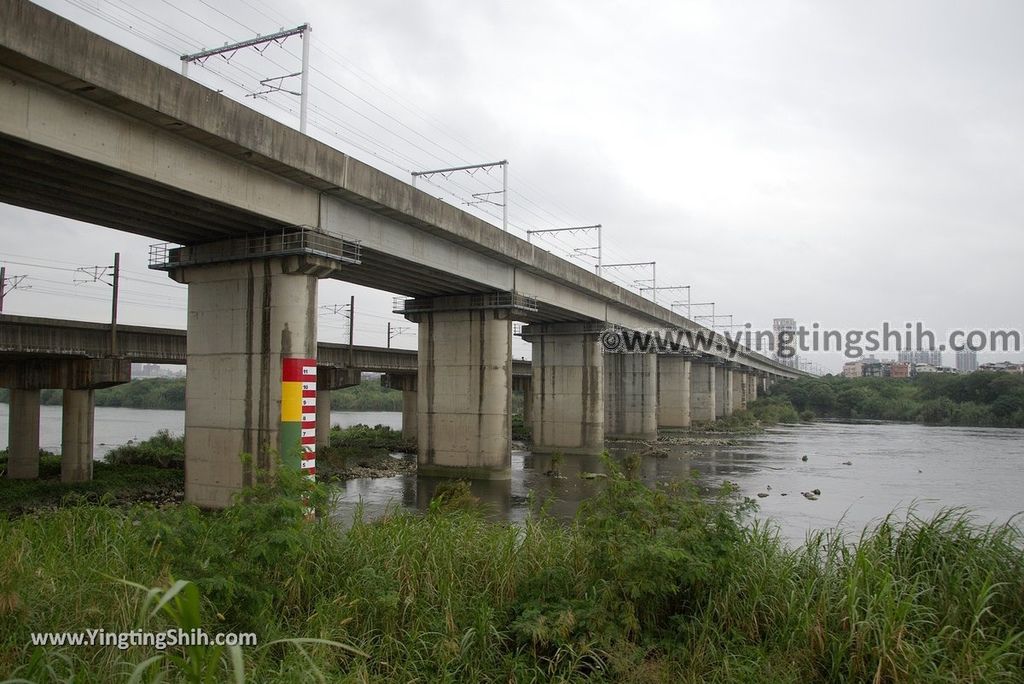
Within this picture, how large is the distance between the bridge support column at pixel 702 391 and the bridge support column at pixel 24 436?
6496cm

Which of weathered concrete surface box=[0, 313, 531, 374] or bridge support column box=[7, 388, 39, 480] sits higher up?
weathered concrete surface box=[0, 313, 531, 374]

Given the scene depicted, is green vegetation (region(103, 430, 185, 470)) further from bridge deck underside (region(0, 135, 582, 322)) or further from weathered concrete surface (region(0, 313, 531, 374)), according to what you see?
bridge deck underside (region(0, 135, 582, 322))

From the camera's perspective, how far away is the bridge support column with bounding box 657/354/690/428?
67.1 metres

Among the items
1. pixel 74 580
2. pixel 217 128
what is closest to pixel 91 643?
pixel 74 580

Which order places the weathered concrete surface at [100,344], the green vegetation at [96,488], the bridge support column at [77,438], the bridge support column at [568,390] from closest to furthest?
the green vegetation at [96,488] → the weathered concrete surface at [100,344] → the bridge support column at [77,438] → the bridge support column at [568,390]

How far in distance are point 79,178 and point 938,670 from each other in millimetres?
16571

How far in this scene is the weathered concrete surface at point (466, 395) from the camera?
30078 millimetres

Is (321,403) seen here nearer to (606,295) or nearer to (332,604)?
(606,295)

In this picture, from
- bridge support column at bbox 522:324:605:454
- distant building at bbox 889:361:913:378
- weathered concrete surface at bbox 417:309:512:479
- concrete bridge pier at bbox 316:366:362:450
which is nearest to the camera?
weathered concrete surface at bbox 417:309:512:479

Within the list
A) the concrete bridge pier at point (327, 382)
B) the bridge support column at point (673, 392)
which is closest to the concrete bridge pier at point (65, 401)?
the concrete bridge pier at point (327, 382)

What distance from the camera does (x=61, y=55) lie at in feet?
39.2

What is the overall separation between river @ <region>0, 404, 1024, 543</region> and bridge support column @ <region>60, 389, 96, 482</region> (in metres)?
9.42

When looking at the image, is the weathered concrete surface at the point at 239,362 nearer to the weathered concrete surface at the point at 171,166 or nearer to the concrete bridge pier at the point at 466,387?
the weathered concrete surface at the point at 171,166

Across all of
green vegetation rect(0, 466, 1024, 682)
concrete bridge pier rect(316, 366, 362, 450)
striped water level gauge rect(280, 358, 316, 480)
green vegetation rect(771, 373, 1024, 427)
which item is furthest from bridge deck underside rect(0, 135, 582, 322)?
green vegetation rect(771, 373, 1024, 427)
